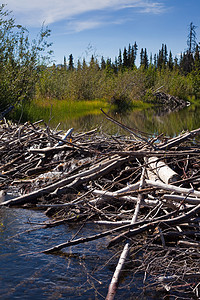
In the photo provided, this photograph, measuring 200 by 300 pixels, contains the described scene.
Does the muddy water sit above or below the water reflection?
above

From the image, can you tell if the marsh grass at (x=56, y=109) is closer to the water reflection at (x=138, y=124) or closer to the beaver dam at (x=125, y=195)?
the water reflection at (x=138, y=124)

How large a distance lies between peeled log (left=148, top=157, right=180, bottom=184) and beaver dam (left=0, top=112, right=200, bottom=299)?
13mm

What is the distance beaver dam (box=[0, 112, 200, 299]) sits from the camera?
12.1 feet

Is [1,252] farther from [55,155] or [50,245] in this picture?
[55,155]

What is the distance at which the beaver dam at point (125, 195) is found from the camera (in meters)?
3.67

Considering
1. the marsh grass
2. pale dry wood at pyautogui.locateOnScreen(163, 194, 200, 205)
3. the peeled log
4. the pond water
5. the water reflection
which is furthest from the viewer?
the marsh grass

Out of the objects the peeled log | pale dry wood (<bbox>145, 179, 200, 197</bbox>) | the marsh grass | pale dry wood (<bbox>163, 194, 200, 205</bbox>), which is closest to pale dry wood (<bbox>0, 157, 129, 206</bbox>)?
the peeled log

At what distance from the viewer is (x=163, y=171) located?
487 cm

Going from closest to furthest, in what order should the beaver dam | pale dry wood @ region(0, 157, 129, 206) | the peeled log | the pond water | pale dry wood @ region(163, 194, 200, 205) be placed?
the pond water → the beaver dam → pale dry wood @ region(163, 194, 200, 205) → the peeled log → pale dry wood @ region(0, 157, 129, 206)

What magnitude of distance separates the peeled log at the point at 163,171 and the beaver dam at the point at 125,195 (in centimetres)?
1

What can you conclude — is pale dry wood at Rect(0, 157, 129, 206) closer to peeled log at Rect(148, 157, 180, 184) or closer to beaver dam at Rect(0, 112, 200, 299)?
beaver dam at Rect(0, 112, 200, 299)

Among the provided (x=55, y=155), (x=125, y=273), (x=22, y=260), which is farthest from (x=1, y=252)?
(x=55, y=155)

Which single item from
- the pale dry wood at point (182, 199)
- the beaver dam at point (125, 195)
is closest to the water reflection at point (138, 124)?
the beaver dam at point (125, 195)

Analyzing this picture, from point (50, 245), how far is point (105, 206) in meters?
1.17
